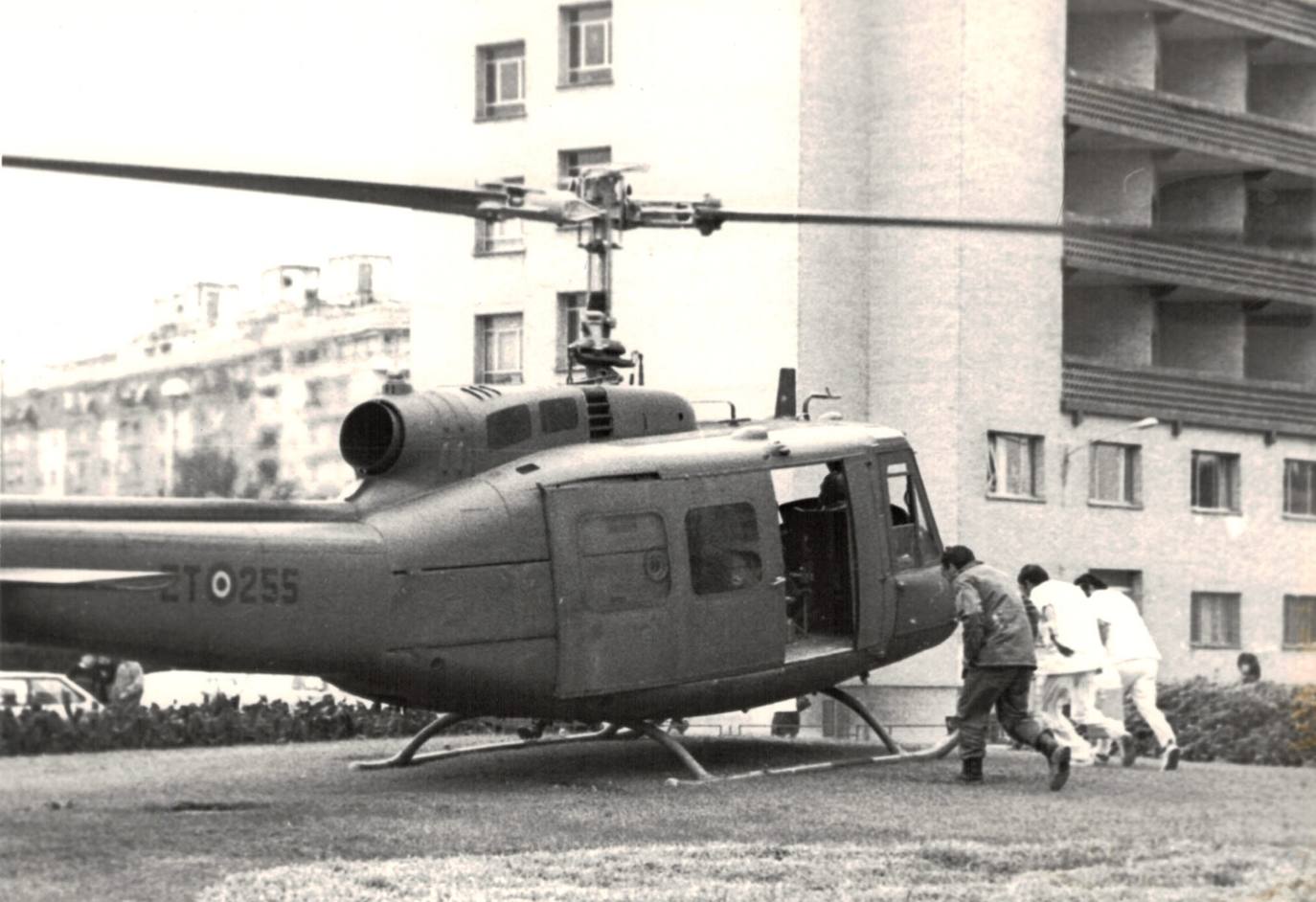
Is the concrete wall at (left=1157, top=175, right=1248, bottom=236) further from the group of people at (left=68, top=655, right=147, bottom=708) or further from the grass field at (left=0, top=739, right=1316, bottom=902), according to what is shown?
the group of people at (left=68, top=655, right=147, bottom=708)

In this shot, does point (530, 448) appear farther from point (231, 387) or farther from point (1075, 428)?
point (1075, 428)

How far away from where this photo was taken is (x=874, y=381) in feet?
34.6

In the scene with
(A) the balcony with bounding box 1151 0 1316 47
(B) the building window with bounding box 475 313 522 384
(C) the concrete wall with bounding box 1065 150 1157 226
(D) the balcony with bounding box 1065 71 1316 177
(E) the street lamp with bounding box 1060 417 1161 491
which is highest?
(A) the balcony with bounding box 1151 0 1316 47

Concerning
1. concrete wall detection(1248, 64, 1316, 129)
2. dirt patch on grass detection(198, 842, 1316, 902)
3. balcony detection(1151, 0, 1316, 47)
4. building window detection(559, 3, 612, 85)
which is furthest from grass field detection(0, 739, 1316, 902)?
balcony detection(1151, 0, 1316, 47)

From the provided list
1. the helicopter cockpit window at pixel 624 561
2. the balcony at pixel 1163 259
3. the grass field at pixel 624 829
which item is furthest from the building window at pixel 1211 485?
the helicopter cockpit window at pixel 624 561

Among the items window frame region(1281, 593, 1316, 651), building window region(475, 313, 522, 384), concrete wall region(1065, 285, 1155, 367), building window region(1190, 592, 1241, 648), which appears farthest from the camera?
window frame region(1281, 593, 1316, 651)

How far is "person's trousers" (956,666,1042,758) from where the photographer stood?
10680 millimetres

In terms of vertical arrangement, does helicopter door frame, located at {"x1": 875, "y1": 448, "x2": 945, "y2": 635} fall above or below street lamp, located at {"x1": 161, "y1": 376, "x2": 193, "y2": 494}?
below

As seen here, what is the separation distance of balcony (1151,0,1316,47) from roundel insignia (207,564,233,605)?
5734mm

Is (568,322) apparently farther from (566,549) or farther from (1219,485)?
(1219,485)

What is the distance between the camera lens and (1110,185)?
10.7m

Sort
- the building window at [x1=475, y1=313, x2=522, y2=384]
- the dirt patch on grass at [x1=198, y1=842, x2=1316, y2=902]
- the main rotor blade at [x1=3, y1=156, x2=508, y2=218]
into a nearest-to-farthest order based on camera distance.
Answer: the dirt patch on grass at [x1=198, y1=842, x2=1316, y2=902] < the main rotor blade at [x1=3, y1=156, x2=508, y2=218] < the building window at [x1=475, y1=313, x2=522, y2=384]

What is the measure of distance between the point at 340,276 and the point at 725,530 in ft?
7.45

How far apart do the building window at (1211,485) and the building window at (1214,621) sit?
1.54 feet
